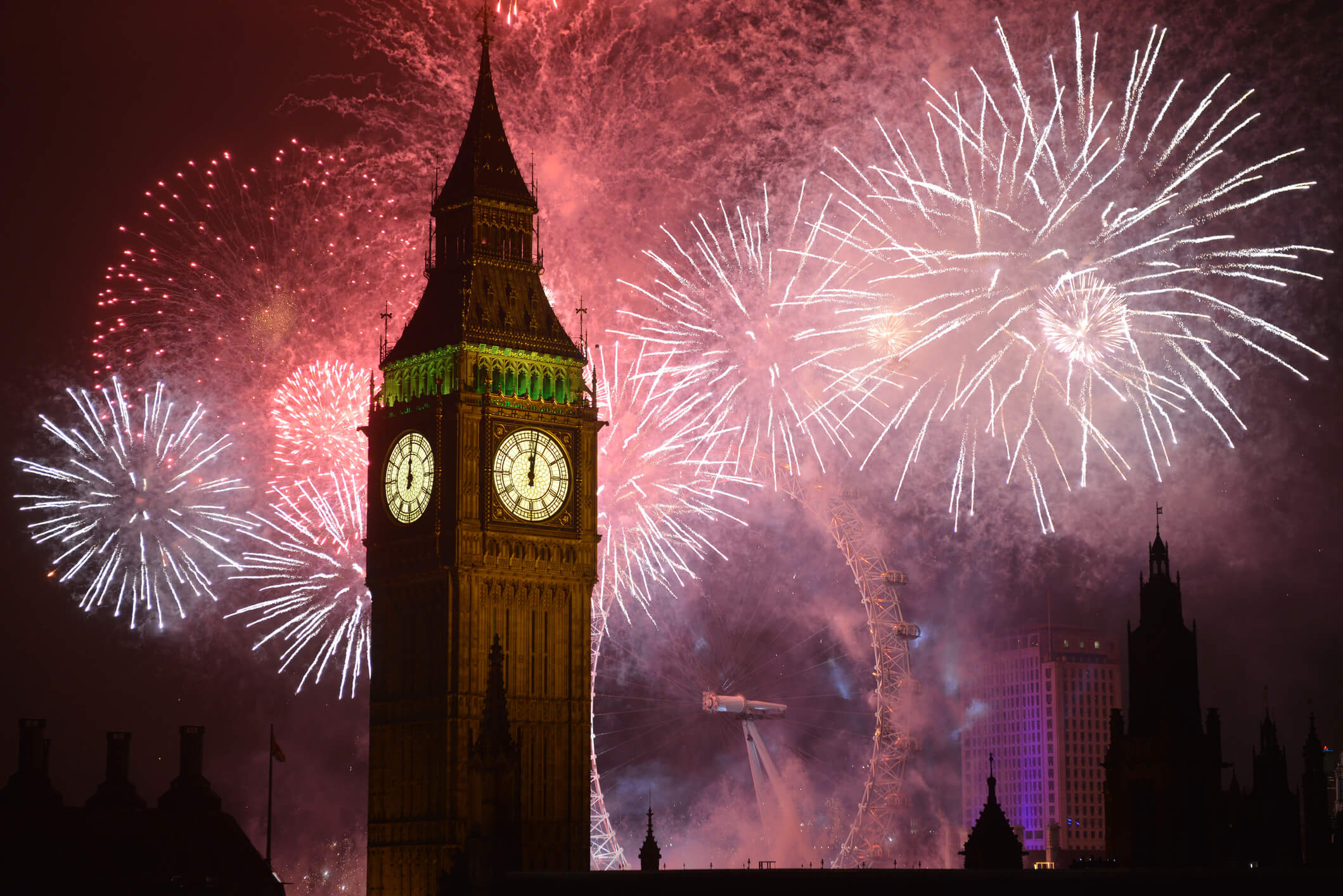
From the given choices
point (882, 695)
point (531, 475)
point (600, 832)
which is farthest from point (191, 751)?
point (882, 695)

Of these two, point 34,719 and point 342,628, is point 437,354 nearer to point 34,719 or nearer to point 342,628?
point 342,628

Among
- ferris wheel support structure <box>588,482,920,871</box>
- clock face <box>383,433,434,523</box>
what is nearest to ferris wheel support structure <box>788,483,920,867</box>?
ferris wheel support structure <box>588,482,920,871</box>

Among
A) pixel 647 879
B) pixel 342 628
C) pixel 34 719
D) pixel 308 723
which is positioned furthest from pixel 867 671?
pixel 647 879

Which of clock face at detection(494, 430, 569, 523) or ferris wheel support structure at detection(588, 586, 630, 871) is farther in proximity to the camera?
ferris wheel support structure at detection(588, 586, 630, 871)

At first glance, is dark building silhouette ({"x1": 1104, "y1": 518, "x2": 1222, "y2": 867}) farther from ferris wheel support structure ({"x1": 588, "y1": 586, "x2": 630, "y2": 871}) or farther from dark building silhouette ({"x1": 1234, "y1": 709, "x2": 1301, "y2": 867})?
ferris wheel support structure ({"x1": 588, "y1": 586, "x2": 630, "y2": 871})

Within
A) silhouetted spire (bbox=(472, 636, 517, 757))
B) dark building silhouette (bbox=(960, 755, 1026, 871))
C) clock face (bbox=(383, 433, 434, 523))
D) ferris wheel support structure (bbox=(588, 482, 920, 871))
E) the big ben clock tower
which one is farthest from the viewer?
ferris wheel support structure (bbox=(588, 482, 920, 871))
